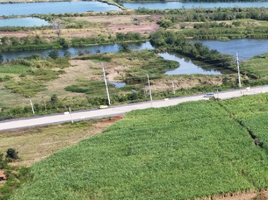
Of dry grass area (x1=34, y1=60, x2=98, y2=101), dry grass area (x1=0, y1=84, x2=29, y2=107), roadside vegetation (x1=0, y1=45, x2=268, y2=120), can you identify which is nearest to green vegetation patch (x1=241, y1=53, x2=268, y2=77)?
roadside vegetation (x1=0, y1=45, x2=268, y2=120)

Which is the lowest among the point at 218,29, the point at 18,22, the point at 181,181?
the point at 181,181

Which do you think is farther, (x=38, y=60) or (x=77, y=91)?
(x=38, y=60)

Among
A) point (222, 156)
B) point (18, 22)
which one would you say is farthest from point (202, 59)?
point (18, 22)

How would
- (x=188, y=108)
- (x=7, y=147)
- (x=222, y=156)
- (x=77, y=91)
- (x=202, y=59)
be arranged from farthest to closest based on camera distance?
(x=202, y=59) → (x=77, y=91) → (x=188, y=108) → (x=7, y=147) → (x=222, y=156)

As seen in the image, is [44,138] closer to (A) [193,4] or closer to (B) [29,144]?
(B) [29,144]

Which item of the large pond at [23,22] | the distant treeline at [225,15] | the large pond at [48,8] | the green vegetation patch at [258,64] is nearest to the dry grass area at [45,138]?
the green vegetation patch at [258,64]

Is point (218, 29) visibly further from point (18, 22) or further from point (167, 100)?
point (18, 22)
